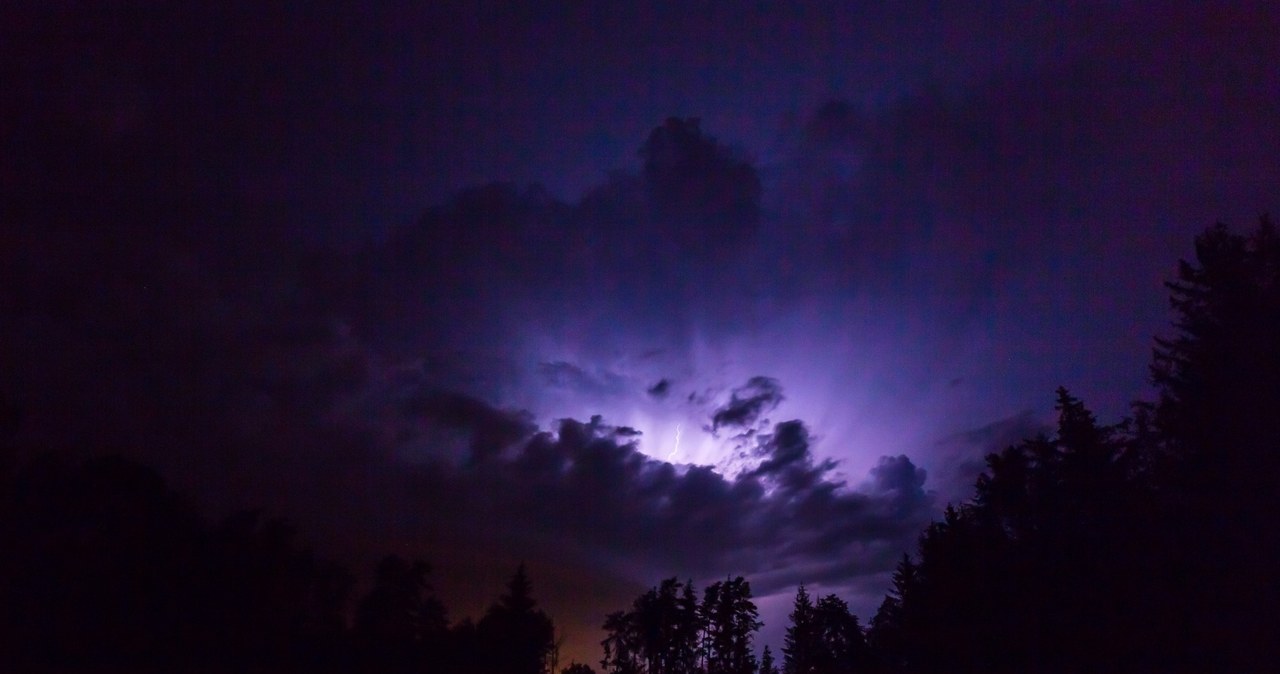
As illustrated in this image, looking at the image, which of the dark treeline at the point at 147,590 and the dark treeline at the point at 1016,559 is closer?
the dark treeline at the point at 1016,559

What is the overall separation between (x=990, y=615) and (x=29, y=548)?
5193 cm

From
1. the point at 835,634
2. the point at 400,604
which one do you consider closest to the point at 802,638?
the point at 835,634

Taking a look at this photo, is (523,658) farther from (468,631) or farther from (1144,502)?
(1144,502)

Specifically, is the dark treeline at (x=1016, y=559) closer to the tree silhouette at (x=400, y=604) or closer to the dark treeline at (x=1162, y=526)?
the dark treeline at (x=1162, y=526)

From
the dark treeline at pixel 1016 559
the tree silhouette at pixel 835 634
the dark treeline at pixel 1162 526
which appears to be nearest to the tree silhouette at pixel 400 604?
the dark treeline at pixel 1016 559

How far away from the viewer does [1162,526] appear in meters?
29.0

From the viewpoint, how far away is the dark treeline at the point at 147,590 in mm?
40531

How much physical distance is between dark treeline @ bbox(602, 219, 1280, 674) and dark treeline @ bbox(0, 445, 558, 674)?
4435 centimetres

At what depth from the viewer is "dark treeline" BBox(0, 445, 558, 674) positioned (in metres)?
40.5

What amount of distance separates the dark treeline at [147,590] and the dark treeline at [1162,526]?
44.4 meters

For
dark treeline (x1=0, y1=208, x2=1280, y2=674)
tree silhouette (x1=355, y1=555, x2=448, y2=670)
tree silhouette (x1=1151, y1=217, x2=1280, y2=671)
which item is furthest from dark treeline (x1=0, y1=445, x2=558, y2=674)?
tree silhouette (x1=1151, y1=217, x2=1280, y2=671)

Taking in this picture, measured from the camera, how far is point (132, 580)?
45.5m

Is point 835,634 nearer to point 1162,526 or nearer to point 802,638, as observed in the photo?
point 802,638

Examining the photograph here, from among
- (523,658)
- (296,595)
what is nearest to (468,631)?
(523,658)
